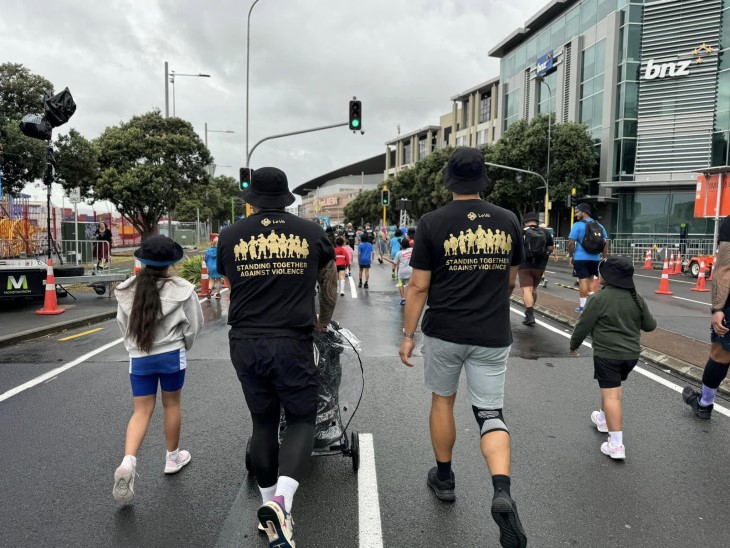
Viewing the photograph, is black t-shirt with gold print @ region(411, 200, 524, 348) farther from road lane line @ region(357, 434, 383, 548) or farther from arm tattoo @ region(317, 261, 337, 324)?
road lane line @ region(357, 434, 383, 548)

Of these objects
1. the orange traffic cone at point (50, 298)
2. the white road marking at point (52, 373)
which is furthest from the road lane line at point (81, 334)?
the orange traffic cone at point (50, 298)

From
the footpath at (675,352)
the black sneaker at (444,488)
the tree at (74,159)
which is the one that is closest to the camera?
the black sneaker at (444,488)

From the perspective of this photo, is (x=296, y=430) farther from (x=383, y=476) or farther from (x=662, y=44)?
(x=662, y=44)

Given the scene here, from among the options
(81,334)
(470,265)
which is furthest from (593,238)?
(81,334)

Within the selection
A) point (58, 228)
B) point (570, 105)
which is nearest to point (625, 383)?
point (58, 228)

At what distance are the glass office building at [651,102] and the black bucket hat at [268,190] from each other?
109 ft

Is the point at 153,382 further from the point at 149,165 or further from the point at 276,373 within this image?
the point at 149,165

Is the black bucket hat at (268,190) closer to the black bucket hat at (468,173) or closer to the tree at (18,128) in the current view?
the black bucket hat at (468,173)

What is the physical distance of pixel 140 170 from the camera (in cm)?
2158

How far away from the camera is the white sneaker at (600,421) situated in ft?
13.8

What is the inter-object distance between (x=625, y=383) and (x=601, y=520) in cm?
298

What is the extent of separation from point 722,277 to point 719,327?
397 mm

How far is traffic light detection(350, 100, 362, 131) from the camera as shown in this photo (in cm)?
1819

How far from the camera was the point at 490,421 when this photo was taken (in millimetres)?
2859
